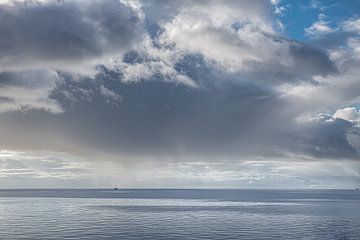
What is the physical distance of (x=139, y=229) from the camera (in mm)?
98062

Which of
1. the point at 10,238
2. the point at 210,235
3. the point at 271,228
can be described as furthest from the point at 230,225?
the point at 10,238

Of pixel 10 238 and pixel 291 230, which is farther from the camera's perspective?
pixel 291 230

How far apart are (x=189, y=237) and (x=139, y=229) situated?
18288 mm

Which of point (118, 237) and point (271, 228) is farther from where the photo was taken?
point (271, 228)

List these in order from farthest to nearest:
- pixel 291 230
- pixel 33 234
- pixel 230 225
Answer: pixel 230 225 → pixel 291 230 → pixel 33 234

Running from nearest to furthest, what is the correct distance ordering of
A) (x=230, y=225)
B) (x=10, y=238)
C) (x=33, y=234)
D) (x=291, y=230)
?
(x=10, y=238) → (x=33, y=234) → (x=291, y=230) → (x=230, y=225)

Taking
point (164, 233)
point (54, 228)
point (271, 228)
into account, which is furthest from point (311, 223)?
point (54, 228)

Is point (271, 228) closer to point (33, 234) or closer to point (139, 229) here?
point (139, 229)

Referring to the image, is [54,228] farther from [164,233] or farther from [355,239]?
[355,239]

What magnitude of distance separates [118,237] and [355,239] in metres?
47.0

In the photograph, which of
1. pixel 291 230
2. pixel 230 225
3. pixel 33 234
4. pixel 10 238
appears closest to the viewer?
pixel 10 238

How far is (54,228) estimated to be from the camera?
9719cm

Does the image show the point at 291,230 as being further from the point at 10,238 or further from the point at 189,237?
the point at 10,238

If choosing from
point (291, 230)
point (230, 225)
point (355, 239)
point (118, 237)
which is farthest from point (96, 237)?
point (355, 239)
